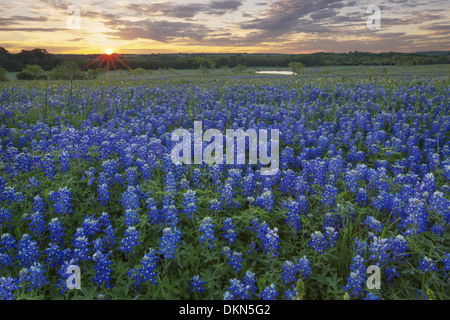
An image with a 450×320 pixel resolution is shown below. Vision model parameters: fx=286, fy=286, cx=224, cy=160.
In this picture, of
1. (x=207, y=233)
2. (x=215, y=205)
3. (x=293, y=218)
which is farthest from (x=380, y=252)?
(x=215, y=205)

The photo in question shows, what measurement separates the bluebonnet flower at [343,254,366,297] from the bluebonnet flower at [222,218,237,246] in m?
1.09

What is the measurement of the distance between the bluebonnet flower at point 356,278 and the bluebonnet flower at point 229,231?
43.0 inches

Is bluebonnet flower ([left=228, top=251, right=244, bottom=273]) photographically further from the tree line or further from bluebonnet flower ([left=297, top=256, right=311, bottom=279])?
the tree line

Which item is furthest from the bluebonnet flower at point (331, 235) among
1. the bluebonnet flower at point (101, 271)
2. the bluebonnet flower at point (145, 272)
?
the bluebonnet flower at point (101, 271)

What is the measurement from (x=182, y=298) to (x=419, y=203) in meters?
2.61

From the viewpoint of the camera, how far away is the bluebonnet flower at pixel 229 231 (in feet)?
9.51

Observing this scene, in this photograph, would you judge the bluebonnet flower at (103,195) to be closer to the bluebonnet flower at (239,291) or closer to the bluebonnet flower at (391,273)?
the bluebonnet flower at (239,291)

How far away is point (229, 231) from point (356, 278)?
3.95ft

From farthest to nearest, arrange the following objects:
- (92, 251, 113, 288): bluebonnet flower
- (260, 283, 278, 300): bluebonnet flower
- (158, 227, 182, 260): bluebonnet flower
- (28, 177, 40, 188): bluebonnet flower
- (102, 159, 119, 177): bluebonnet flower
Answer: (102, 159, 119, 177): bluebonnet flower
(28, 177, 40, 188): bluebonnet flower
(158, 227, 182, 260): bluebonnet flower
(92, 251, 113, 288): bluebonnet flower
(260, 283, 278, 300): bluebonnet flower

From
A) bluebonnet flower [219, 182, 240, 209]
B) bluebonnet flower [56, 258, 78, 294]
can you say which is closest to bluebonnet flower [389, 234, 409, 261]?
bluebonnet flower [219, 182, 240, 209]

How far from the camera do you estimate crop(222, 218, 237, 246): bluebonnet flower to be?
290cm
